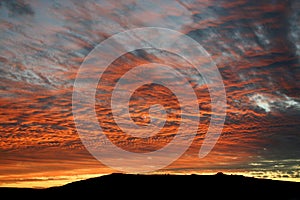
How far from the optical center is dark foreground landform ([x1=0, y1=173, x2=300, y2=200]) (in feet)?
99.2

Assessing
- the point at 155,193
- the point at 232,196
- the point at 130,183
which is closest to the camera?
the point at 232,196

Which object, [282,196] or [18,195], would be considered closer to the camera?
[282,196]

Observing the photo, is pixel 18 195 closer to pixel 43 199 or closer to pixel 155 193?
pixel 43 199

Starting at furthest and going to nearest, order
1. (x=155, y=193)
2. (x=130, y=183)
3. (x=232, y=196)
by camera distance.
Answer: (x=130, y=183), (x=155, y=193), (x=232, y=196)

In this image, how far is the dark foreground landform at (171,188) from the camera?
3023cm

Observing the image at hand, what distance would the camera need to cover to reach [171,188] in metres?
32.1

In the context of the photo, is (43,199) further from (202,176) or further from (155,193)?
(202,176)

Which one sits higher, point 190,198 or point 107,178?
point 107,178

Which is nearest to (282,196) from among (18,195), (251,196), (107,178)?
(251,196)

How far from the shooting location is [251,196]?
29422 millimetres

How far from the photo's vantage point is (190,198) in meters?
29.6

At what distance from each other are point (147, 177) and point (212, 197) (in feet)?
25.3

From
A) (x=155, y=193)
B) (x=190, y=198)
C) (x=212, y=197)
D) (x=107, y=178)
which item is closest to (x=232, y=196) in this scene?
(x=212, y=197)

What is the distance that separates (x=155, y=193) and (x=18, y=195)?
42.7 feet
